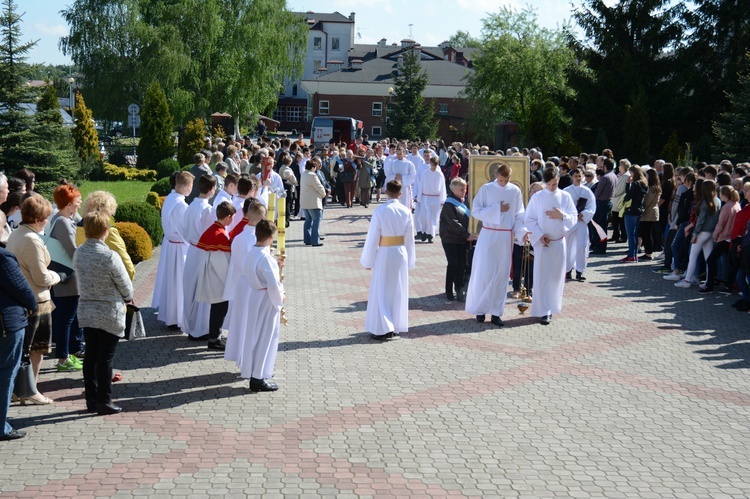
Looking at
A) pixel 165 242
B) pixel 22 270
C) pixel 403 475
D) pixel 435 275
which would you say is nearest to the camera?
pixel 403 475

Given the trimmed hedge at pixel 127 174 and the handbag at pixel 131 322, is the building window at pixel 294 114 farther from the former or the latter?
the handbag at pixel 131 322

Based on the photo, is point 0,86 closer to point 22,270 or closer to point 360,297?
point 360,297

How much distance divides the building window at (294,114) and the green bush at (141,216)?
85629mm

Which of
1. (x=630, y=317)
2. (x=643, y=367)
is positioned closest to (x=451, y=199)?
(x=630, y=317)

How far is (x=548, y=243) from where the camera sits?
12.4 meters

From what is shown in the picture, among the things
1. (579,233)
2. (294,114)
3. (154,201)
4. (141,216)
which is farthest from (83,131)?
(294,114)

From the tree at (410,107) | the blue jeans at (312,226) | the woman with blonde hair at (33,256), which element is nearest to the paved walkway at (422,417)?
the woman with blonde hair at (33,256)

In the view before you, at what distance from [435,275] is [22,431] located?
31.9ft

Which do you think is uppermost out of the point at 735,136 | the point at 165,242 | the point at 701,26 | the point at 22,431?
the point at 701,26

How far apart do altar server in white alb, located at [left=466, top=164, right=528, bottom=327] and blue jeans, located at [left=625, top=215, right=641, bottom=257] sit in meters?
6.42

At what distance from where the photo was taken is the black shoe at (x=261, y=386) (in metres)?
8.82

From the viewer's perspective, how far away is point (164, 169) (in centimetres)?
3628

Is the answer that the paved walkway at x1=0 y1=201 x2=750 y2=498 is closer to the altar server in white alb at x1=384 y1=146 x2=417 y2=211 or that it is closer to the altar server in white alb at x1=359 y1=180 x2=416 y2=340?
the altar server in white alb at x1=359 y1=180 x2=416 y2=340

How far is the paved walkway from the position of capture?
663 centimetres
